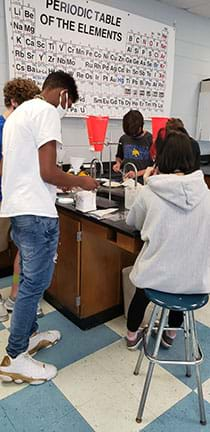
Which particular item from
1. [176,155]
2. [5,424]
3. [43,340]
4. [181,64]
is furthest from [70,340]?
[181,64]

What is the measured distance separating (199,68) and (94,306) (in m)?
3.35

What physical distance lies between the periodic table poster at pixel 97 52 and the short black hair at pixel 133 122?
44cm

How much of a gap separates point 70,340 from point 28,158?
47.3 inches

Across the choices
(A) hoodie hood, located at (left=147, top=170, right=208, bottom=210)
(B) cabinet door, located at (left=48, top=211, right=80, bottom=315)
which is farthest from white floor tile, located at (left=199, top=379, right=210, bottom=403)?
(A) hoodie hood, located at (left=147, top=170, right=208, bottom=210)

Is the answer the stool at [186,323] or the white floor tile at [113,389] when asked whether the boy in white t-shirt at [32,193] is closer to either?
the white floor tile at [113,389]

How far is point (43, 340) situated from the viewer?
1951mm

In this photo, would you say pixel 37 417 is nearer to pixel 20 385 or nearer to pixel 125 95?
pixel 20 385

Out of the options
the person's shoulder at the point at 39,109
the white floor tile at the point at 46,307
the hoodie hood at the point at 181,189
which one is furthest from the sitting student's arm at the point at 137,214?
the white floor tile at the point at 46,307

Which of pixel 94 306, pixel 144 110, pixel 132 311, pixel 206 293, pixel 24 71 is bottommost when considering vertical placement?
pixel 94 306

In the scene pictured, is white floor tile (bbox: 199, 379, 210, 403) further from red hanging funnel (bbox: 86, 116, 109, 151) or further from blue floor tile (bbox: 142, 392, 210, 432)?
red hanging funnel (bbox: 86, 116, 109, 151)

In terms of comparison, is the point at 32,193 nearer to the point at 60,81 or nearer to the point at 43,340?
the point at 60,81

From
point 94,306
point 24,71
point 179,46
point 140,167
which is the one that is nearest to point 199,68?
point 179,46

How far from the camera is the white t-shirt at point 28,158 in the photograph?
53.9 inches

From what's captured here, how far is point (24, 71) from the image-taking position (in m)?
2.68
